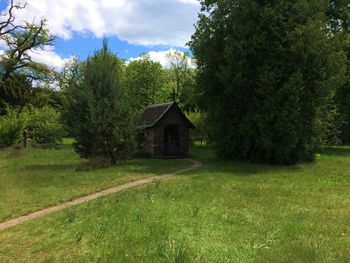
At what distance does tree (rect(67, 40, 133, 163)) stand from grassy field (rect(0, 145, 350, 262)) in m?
8.36

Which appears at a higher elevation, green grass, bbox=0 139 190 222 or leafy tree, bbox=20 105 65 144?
leafy tree, bbox=20 105 65 144

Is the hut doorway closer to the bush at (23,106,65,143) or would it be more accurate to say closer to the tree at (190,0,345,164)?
the tree at (190,0,345,164)

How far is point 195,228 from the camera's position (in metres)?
8.29

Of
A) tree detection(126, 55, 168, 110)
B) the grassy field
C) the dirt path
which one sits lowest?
the dirt path

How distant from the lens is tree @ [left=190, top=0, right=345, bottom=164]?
68.2 feet

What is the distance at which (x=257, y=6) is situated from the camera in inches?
860

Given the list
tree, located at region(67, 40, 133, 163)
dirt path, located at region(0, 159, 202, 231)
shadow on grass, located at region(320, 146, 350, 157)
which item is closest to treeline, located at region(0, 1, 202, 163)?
tree, located at region(67, 40, 133, 163)

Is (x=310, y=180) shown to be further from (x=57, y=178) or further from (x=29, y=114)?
(x=29, y=114)

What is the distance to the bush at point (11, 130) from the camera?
36906 mm

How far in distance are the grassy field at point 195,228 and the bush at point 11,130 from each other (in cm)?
2700

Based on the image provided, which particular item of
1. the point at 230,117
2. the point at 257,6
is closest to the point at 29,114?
the point at 230,117

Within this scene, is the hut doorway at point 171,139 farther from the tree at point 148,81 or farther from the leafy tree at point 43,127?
the tree at point 148,81

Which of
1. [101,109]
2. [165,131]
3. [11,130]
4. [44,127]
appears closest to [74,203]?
[101,109]

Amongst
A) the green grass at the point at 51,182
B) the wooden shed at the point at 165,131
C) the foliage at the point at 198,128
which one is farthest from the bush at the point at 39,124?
the green grass at the point at 51,182
